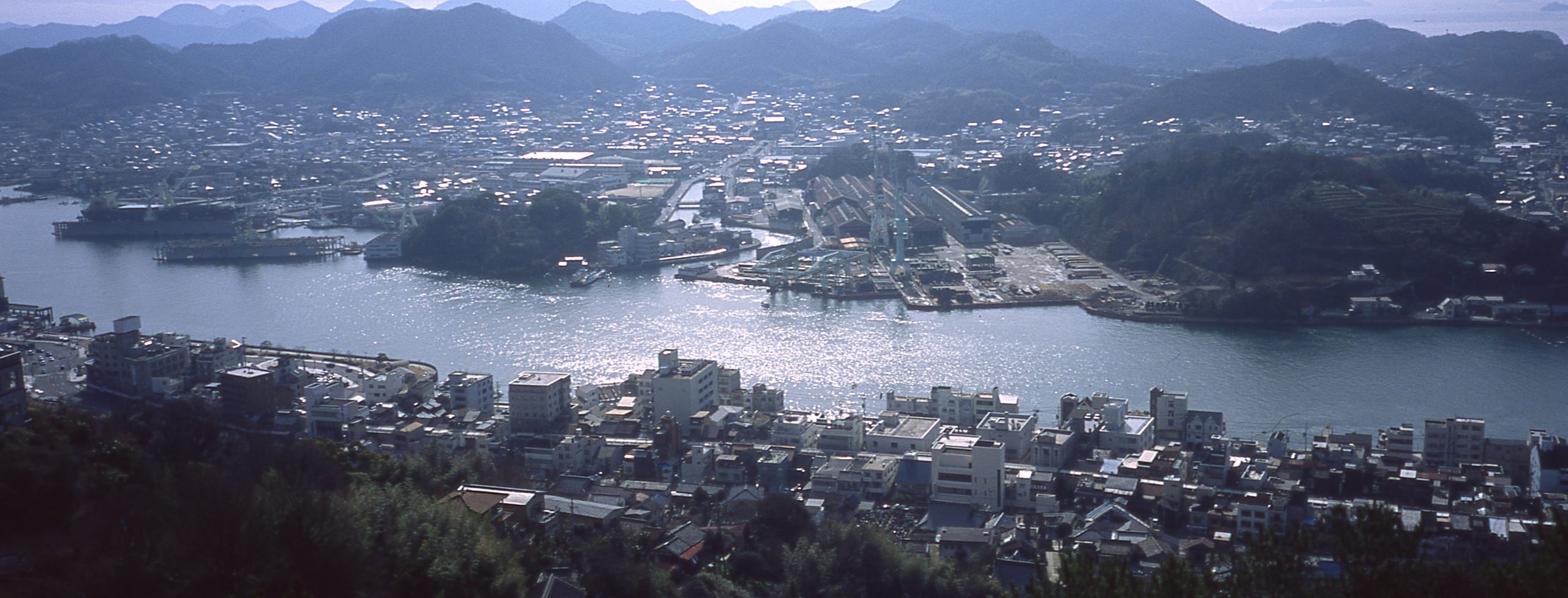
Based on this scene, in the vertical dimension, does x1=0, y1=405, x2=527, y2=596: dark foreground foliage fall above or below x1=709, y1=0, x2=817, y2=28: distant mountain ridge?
below

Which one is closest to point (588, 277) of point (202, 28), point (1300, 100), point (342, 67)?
point (1300, 100)

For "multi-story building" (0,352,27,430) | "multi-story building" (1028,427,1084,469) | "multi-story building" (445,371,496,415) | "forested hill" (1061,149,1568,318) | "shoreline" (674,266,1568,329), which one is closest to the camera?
"multi-story building" (0,352,27,430)

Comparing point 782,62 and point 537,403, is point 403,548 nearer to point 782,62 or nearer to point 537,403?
point 537,403

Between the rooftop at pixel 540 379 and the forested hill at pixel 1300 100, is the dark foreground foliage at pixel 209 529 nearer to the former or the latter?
the rooftop at pixel 540 379

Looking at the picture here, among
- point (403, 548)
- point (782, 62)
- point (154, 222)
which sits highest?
point (782, 62)

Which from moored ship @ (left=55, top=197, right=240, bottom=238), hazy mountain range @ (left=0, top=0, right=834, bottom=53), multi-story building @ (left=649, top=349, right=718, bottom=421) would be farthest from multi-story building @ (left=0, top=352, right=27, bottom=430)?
hazy mountain range @ (left=0, top=0, right=834, bottom=53)

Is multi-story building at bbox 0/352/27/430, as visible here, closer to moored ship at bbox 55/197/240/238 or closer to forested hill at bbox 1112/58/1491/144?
moored ship at bbox 55/197/240/238

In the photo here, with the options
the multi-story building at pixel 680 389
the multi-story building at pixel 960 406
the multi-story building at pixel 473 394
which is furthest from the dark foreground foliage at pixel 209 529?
the multi-story building at pixel 960 406
